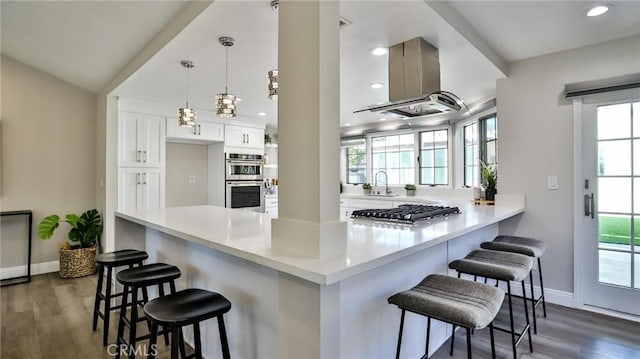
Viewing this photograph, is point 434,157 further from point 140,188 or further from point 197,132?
point 140,188

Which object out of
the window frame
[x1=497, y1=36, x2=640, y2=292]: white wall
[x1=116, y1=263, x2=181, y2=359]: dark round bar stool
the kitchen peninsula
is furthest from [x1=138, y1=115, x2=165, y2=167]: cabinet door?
[x1=497, y1=36, x2=640, y2=292]: white wall

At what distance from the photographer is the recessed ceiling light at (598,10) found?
2135 mm

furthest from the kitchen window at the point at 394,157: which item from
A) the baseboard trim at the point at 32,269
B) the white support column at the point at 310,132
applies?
the baseboard trim at the point at 32,269

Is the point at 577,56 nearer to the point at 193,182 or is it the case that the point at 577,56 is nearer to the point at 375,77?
the point at 375,77

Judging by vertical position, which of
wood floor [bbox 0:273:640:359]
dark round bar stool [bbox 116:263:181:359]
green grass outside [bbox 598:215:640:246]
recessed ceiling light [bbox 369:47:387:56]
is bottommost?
wood floor [bbox 0:273:640:359]

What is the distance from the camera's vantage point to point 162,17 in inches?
93.2

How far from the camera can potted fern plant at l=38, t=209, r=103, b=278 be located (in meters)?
3.88

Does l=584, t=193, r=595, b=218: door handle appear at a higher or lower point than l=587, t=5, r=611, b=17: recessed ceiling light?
lower

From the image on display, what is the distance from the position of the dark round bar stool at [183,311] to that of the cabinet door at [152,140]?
3120mm

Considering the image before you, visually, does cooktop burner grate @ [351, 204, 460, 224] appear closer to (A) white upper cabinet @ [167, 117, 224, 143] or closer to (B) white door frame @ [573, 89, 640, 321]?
(B) white door frame @ [573, 89, 640, 321]

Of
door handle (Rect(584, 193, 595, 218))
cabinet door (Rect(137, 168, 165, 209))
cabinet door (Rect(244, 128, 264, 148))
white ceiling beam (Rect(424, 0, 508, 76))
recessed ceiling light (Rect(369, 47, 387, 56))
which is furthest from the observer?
cabinet door (Rect(244, 128, 264, 148))

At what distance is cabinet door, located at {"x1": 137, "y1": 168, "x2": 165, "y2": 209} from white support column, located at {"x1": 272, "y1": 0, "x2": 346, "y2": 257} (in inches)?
137

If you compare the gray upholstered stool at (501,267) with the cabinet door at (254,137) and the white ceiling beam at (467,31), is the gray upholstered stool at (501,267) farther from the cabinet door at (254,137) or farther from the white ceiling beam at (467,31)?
the cabinet door at (254,137)

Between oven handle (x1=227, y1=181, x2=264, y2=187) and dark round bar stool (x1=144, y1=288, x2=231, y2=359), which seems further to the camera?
oven handle (x1=227, y1=181, x2=264, y2=187)
